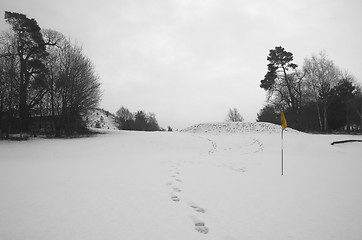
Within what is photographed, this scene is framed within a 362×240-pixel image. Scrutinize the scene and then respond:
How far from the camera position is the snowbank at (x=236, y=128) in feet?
69.8

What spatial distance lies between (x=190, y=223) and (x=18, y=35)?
75.8ft

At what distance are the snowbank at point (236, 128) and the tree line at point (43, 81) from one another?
557 inches

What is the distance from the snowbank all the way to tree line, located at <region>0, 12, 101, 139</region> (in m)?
14.1

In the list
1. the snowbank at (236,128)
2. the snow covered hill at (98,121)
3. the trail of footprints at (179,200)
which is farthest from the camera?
the snowbank at (236,128)

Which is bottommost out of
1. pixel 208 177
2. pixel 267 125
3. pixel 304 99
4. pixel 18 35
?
pixel 208 177

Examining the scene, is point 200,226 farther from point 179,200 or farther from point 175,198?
point 175,198

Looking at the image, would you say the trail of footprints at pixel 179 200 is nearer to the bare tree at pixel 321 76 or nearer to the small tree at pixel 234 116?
the bare tree at pixel 321 76

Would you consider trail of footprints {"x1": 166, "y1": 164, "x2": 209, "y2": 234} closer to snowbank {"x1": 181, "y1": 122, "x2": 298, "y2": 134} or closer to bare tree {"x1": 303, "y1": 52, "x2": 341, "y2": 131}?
snowbank {"x1": 181, "y1": 122, "x2": 298, "y2": 134}

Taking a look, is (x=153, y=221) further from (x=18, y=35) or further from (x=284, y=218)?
(x=18, y=35)

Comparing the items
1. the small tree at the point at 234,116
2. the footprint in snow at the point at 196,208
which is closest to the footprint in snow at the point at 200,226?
the footprint in snow at the point at 196,208

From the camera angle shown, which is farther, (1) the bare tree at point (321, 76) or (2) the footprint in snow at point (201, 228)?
(1) the bare tree at point (321, 76)

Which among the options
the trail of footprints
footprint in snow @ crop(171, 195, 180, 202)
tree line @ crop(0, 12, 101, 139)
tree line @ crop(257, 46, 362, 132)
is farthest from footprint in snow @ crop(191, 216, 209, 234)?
tree line @ crop(257, 46, 362, 132)

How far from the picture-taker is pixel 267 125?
22047mm

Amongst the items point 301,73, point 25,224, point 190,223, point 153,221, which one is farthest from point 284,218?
point 301,73
